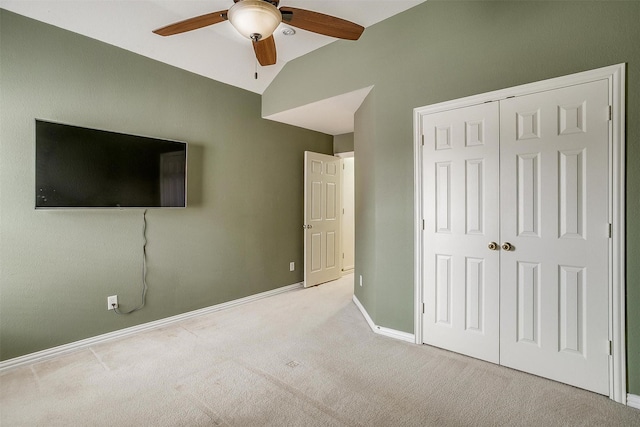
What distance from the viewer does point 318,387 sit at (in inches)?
81.1

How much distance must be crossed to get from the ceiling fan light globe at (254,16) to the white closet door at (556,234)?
1765 millimetres

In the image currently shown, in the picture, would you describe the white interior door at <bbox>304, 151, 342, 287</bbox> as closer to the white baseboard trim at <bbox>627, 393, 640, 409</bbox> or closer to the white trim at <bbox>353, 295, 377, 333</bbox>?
the white trim at <bbox>353, 295, 377, 333</bbox>

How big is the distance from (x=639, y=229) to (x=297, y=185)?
3.63m

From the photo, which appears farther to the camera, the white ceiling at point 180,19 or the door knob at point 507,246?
the white ceiling at point 180,19

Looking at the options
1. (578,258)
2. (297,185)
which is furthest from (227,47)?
(578,258)

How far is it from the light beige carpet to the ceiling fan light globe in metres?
2.29

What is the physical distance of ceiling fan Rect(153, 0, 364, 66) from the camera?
1.67 meters

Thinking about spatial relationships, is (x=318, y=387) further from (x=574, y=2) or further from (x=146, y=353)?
(x=574, y=2)

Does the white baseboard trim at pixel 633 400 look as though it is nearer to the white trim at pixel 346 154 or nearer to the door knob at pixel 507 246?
the door knob at pixel 507 246

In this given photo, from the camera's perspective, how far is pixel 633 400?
6.06 feet

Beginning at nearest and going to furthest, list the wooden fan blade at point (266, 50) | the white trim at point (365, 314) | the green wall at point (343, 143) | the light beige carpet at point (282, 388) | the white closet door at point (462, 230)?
the light beige carpet at point (282, 388), the wooden fan blade at point (266, 50), the white closet door at point (462, 230), the white trim at point (365, 314), the green wall at point (343, 143)

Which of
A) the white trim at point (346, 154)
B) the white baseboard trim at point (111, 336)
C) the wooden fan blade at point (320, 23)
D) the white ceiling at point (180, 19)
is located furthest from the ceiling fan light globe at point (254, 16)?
the white trim at point (346, 154)

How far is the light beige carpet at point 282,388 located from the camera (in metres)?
1.77

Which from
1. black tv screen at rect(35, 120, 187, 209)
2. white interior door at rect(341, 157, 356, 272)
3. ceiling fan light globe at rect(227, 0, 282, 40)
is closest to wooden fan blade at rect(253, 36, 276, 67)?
ceiling fan light globe at rect(227, 0, 282, 40)
